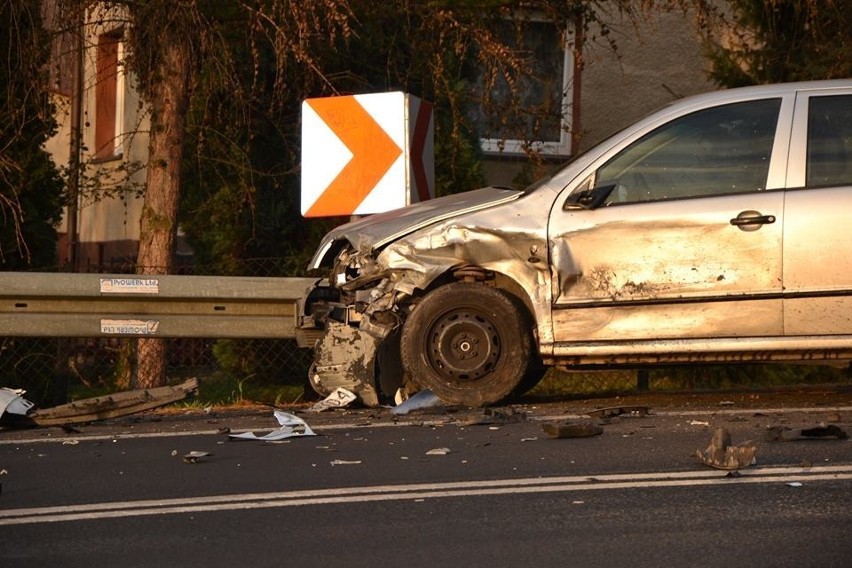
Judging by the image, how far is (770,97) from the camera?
8758 mm

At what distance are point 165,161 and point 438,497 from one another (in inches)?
283

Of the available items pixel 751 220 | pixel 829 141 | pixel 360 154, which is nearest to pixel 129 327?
pixel 360 154

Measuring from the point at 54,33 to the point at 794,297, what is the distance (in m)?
5.91

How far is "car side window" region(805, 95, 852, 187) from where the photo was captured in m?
8.50

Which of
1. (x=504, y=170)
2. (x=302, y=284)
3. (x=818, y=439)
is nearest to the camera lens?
(x=818, y=439)

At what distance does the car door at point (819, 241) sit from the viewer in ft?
27.5

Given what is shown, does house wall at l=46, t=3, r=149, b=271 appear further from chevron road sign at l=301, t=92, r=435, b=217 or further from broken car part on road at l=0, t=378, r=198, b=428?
broken car part on road at l=0, t=378, r=198, b=428

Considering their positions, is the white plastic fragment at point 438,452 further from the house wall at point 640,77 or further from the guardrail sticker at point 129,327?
the house wall at point 640,77

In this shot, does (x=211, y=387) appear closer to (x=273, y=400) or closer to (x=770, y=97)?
(x=273, y=400)

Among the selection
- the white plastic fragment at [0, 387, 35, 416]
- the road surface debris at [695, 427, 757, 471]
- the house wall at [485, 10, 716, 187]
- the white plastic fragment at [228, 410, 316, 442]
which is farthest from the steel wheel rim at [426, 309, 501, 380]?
the house wall at [485, 10, 716, 187]

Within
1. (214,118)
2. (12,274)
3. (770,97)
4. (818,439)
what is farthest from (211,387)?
(818,439)

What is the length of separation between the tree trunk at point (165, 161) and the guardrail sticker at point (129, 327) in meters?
1.67

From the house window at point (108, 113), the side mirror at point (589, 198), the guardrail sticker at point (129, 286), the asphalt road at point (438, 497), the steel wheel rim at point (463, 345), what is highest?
A: the house window at point (108, 113)

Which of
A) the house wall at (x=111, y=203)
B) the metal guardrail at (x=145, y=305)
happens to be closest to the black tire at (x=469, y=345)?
the metal guardrail at (x=145, y=305)
